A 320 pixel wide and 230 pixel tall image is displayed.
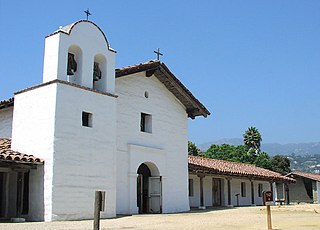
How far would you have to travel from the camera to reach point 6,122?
2020cm

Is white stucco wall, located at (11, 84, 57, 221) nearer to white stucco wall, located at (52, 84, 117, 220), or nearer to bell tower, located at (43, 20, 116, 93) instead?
white stucco wall, located at (52, 84, 117, 220)

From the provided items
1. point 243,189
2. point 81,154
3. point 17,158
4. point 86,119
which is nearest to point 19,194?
point 17,158

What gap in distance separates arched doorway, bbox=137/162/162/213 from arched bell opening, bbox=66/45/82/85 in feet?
19.3

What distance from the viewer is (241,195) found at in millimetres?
31469

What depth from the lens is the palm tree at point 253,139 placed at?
6931 centimetres

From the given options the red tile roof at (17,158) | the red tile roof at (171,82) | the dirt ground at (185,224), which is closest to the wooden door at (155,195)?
the red tile roof at (171,82)

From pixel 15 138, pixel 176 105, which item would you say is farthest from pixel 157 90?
pixel 15 138

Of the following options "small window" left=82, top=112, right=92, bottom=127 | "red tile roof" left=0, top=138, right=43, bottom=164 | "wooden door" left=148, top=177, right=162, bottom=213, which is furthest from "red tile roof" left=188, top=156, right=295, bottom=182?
"red tile roof" left=0, top=138, right=43, bottom=164

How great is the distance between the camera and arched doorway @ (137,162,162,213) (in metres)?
21.2

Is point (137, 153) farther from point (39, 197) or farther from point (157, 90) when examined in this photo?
point (39, 197)

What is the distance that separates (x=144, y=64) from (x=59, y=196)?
771 centimetres

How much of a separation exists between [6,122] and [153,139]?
690 centimetres

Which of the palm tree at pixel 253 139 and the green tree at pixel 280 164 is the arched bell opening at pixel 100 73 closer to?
the green tree at pixel 280 164

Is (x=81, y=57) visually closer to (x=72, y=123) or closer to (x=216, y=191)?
(x=72, y=123)
